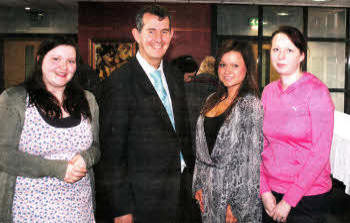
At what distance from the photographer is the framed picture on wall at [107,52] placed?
17.5 feet

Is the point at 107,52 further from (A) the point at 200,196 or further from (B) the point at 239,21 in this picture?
(A) the point at 200,196

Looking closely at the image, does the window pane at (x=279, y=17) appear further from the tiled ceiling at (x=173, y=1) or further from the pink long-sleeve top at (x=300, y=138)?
the pink long-sleeve top at (x=300, y=138)

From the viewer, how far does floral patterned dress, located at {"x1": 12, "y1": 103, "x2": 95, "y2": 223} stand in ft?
3.42

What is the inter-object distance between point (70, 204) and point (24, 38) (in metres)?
5.58

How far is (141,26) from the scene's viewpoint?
1.25 m

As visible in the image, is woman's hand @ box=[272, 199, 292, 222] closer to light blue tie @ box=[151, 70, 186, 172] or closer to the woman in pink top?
the woman in pink top

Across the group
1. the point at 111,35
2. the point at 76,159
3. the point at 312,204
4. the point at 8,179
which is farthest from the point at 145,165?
the point at 111,35

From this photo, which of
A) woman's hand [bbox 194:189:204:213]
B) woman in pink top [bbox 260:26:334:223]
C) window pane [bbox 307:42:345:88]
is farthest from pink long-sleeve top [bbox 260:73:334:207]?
window pane [bbox 307:42:345:88]

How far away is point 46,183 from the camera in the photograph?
107cm

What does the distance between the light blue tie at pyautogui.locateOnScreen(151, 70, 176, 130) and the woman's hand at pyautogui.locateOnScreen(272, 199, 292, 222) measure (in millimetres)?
537

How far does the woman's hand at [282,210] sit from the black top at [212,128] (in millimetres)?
344

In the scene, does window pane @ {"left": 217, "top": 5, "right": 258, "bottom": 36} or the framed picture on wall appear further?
window pane @ {"left": 217, "top": 5, "right": 258, "bottom": 36}

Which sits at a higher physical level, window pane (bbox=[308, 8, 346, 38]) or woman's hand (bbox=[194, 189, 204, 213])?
window pane (bbox=[308, 8, 346, 38])

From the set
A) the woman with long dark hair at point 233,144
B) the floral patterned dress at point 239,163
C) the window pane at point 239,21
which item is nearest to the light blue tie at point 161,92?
the woman with long dark hair at point 233,144
